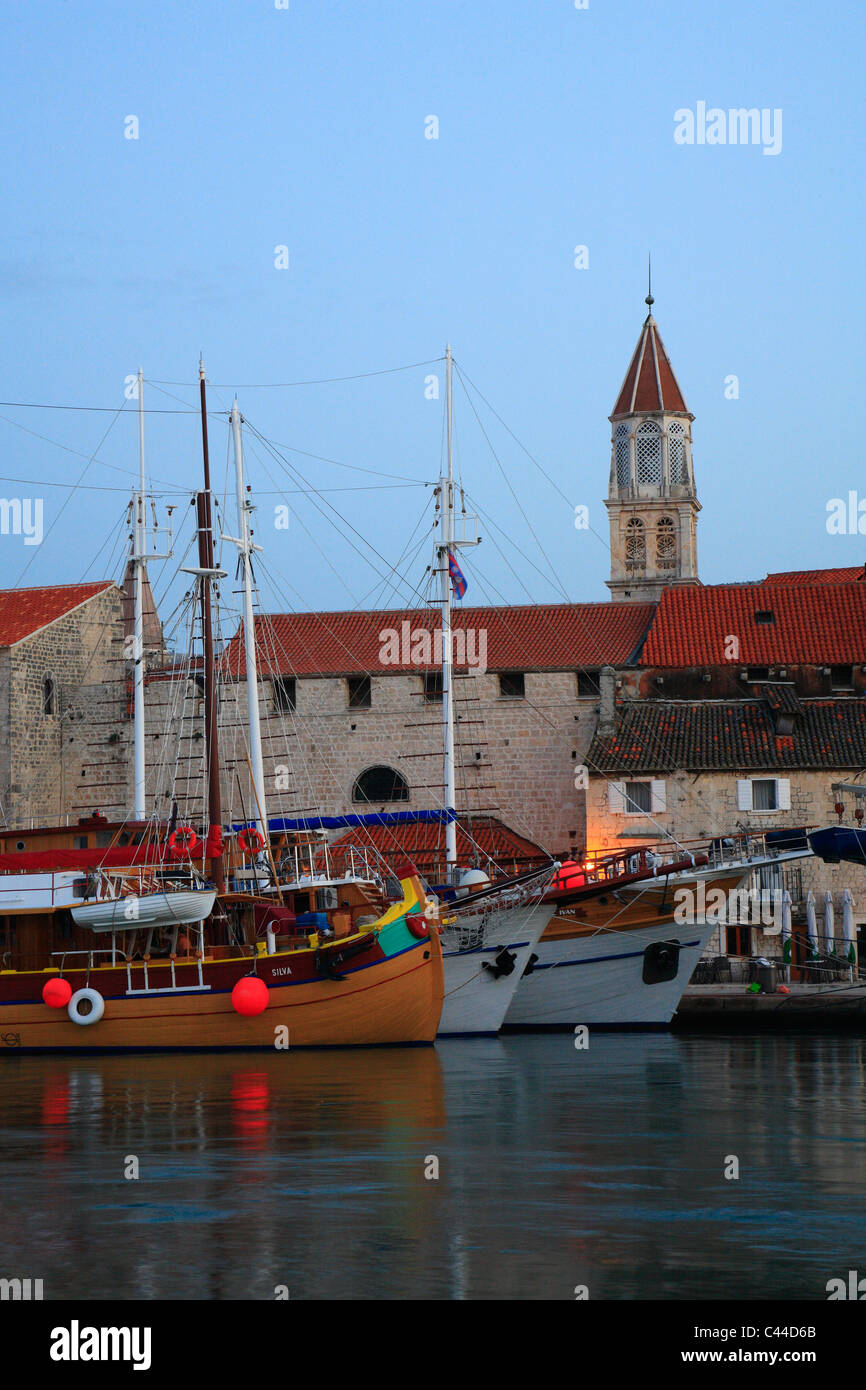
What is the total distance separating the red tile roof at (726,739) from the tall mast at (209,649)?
38.2 ft

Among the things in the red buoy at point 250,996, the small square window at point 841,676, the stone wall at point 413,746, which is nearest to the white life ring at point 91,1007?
the red buoy at point 250,996

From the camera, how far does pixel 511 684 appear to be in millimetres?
46219

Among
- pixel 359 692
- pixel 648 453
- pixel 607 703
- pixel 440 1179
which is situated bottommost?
pixel 440 1179

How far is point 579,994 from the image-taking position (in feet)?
108

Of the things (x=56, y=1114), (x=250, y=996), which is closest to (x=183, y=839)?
(x=250, y=996)

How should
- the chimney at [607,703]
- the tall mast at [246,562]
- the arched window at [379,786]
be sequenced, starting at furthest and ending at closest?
1. the arched window at [379,786]
2. the chimney at [607,703]
3. the tall mast at [246,562]

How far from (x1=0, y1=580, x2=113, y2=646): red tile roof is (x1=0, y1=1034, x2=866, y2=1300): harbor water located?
78.5 ft

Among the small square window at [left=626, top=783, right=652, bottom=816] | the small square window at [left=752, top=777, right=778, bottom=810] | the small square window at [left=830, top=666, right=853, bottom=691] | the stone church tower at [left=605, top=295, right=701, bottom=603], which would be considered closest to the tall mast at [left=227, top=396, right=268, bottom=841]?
the small square window at [left=626, top=783, right=652, bottom=816]

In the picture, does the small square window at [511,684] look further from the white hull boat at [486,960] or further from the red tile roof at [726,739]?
the white hull boat at [486,960]

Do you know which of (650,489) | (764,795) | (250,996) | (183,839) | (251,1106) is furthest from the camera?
(650,489)

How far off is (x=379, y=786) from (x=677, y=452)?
40.4 m

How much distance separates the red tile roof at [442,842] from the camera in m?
41.8

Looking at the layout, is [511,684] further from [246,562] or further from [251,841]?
[251,841]

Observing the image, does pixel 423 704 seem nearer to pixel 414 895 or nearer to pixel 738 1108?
pixel 414 895
